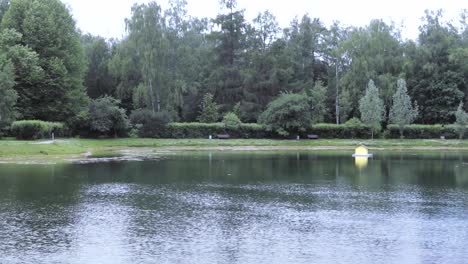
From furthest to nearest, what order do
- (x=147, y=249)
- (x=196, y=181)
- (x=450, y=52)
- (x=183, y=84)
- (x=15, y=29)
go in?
(x=450, y=52)
(x=183, y=84)
(x=15, y=29)
(x=196, y=181)
(x=147, y=249)

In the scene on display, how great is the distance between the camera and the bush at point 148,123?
2832 inches

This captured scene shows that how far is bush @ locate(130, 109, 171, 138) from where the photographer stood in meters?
71.9

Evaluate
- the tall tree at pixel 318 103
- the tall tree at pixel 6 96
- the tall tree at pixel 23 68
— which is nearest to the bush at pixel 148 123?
the tall tree at pixel 23 68

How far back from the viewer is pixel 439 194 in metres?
27.1

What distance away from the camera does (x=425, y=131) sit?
254ft

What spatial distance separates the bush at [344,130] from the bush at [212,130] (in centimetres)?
683

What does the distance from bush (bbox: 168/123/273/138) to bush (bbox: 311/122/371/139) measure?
683cm

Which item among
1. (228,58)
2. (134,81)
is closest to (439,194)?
(134,81)

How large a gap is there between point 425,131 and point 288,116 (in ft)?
63.3

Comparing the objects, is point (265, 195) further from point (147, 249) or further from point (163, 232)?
point (147, 249)

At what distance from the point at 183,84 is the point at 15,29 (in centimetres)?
2343

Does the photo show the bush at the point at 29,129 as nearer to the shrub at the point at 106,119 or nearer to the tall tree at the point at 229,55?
the shrub at the point at 106,119

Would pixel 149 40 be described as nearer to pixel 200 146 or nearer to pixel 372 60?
pixel 200 146

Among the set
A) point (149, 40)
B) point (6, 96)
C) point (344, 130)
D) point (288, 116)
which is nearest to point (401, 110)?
point (344, 130)
